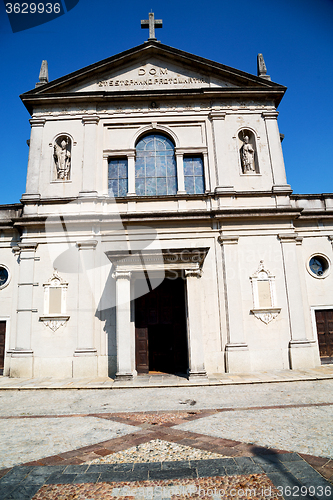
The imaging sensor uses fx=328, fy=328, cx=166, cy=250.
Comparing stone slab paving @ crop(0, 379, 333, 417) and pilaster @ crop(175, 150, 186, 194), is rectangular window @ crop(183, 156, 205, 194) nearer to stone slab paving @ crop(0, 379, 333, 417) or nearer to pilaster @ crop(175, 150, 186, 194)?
pilaster @ crop(175, 150, 186, 194)

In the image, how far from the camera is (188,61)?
1574 cm

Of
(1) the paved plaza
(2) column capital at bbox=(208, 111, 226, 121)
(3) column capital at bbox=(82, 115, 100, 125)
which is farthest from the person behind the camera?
(2) column capital at bbox=(208, 111, 226, 121)

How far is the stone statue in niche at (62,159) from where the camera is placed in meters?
14.9

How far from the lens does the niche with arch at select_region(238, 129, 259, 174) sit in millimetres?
15094

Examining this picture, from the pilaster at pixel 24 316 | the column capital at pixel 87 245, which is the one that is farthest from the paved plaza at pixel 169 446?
the column capital at pixel 87 245

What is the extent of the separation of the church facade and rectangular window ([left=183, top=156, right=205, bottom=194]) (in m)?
0.06

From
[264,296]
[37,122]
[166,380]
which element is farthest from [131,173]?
[166,380]

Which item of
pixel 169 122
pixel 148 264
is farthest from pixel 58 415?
pixel 169 122

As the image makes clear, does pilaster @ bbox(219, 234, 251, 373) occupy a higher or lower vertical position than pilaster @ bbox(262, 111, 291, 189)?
lower

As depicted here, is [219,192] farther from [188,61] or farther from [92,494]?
[92,494]

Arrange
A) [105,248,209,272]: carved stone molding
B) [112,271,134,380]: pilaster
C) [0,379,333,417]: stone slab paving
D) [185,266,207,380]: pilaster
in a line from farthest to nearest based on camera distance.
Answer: [105,248,209,272]: carved stone molding → [112,271,134,380]: pilaster → [185,266,207,380]: pilaster → [0,379,333,417]: stone slab paving

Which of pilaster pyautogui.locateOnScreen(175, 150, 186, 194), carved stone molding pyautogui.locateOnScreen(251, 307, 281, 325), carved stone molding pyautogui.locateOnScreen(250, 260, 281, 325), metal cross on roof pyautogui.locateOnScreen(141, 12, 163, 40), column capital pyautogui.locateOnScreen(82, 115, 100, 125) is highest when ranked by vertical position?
metal cross on roof pyautogui.locateOnScreen(141, 12, 163, 40)

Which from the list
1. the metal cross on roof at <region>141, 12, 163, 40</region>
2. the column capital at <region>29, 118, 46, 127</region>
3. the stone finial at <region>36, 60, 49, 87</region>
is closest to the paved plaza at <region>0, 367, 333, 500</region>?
the column capital at <region>29, 118, 46, 127</region>

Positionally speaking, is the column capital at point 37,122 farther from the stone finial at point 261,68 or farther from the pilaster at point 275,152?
the stone finial at point 261,68
